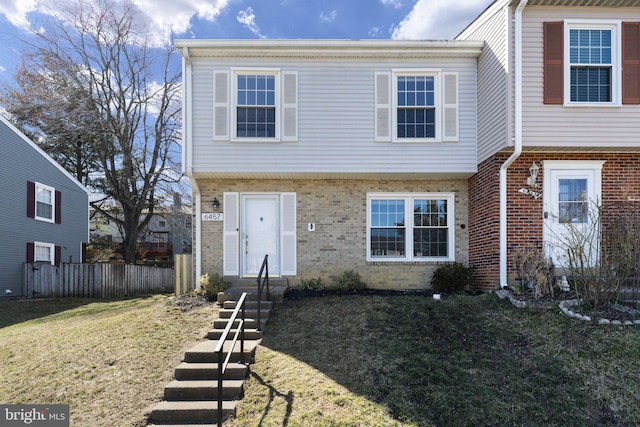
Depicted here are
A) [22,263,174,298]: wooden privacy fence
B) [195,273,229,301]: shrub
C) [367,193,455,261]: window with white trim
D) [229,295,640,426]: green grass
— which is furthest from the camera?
[22,263,174,298]: wooden privacy fence

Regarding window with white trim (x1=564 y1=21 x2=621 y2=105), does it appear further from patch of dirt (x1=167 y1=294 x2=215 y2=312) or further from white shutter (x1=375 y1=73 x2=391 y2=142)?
patch of dirt (x1=167 y1=294 x2=215 y2=312)

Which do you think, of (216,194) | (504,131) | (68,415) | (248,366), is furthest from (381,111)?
(68,415)

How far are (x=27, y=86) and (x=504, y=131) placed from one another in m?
21.4

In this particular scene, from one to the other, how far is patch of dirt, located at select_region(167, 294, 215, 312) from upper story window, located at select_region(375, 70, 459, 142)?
17.2 feet

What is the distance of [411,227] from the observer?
9484 millimetres

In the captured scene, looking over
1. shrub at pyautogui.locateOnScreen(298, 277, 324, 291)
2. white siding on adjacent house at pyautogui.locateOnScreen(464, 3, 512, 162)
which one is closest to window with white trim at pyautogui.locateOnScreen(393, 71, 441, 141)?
white siding on adjacent house at pyautogui.locateOnScreen(464, 3, 512, 162)

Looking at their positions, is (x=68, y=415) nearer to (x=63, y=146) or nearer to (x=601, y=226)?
(x=601, y=226)

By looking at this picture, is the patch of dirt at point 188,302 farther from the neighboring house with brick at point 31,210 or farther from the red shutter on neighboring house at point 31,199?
the red shutter on neighboring house at point 31,199

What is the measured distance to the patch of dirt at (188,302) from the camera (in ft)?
26.4

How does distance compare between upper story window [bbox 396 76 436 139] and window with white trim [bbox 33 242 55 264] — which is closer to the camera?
upper story window [bbox 396 76 436 139]

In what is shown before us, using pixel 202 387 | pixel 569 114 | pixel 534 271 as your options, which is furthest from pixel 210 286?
pixel 569 114

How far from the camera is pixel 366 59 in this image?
29.7 feet

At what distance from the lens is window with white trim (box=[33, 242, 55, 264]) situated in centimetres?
1463

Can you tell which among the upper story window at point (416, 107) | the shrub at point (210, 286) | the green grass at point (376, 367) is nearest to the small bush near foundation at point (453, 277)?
the green grass at point (376, 367)
